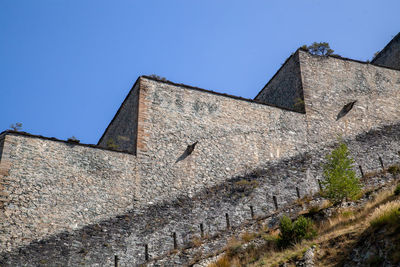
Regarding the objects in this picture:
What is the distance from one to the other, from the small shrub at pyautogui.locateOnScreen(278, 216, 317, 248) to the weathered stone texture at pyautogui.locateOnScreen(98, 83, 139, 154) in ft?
20.7

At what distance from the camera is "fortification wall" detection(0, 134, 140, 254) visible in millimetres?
15602

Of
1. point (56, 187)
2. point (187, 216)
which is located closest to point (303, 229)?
point (187, 216)

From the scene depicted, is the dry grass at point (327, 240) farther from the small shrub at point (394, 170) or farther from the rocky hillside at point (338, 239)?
the small shrub at point (394, 170)

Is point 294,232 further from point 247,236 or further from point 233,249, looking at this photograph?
point 247,236

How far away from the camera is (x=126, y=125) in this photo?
2092cm

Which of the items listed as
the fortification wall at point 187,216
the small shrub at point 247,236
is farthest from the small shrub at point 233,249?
the fortification wall at point 187,216

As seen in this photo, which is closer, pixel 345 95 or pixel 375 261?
pixel 375 261

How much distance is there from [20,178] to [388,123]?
17.0m

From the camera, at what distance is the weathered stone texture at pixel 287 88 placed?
24081mm

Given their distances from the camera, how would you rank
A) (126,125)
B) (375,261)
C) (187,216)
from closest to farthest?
(375,261) → (187,216) → (126,125)

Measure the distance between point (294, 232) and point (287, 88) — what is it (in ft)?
35.5

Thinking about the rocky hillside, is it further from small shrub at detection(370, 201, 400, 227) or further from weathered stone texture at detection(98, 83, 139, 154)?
weathered stone texture at detection(98, 83, 139, 154)

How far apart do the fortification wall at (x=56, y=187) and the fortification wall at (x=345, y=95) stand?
9.15 m

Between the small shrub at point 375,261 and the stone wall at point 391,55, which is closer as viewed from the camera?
the small shrub at point 375,261
